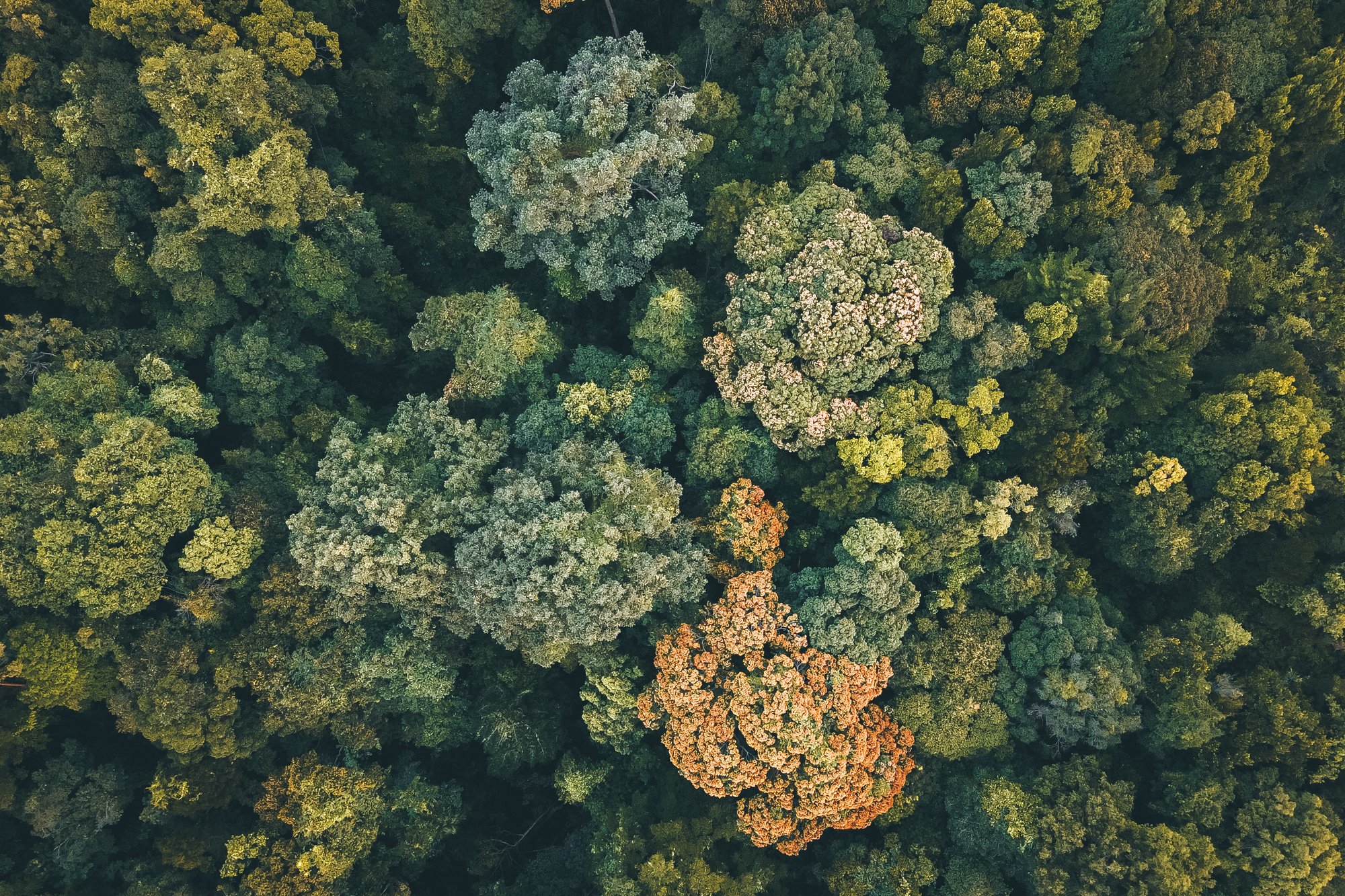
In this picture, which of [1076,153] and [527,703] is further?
[527,703]

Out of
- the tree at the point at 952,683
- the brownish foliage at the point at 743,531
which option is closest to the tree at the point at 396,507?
the brownish foliage at the point at 743,531

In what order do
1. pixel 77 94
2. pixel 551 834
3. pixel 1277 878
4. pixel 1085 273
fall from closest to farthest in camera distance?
pixel 1277 878
pixel 1085 273
pixel 77 94
pixel 551 834

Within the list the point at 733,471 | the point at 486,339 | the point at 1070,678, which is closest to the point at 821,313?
the point at 733,471

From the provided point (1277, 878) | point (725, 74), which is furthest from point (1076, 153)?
point (1277, 878)

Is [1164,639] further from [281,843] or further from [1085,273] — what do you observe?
[281,843]

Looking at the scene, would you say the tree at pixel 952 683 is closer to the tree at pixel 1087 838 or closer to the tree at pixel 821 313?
the tree at pixel 1087 838

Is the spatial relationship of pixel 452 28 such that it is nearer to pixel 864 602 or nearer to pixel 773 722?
pixel 864 602
